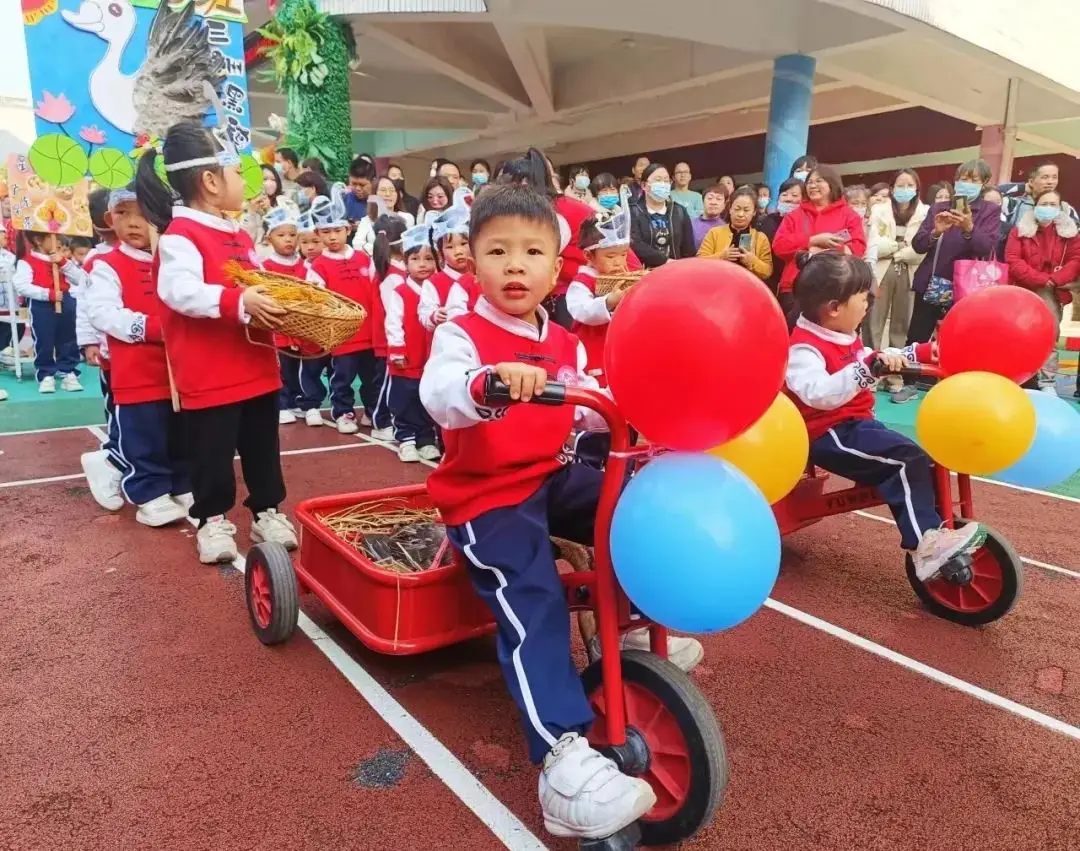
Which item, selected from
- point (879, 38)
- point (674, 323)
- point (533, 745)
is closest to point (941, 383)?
point (674, 323)

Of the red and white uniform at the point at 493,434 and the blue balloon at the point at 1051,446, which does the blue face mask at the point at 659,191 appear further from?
the red and white uniform at the point at 493,434

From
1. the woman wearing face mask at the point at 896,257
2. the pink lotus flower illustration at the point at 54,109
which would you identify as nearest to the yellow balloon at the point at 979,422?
the woman wearing face mask at the point at 896,257

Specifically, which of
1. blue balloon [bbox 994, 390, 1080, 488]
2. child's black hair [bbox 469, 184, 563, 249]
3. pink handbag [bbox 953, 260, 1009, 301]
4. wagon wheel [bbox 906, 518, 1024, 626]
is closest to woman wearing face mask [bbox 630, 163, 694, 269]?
pink handbag [bbox 953, 260, 1009, 301]

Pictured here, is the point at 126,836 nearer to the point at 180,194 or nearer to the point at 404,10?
the point at 180,194

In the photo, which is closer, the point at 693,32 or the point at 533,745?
the point at 533,745

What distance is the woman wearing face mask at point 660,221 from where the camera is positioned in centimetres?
666

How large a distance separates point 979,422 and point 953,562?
2.11ft

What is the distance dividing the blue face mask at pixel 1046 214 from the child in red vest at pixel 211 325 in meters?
7.05

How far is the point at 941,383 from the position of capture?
2.90 m

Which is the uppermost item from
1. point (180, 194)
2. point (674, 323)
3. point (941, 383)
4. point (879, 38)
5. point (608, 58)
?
point (608, 58)

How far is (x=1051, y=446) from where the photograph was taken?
276 centimetres

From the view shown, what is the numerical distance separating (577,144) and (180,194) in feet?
62.6

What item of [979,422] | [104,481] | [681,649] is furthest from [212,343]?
[979,422]

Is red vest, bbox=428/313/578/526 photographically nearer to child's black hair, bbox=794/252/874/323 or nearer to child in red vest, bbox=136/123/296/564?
child in red vest, bbox=136/123/296/564
